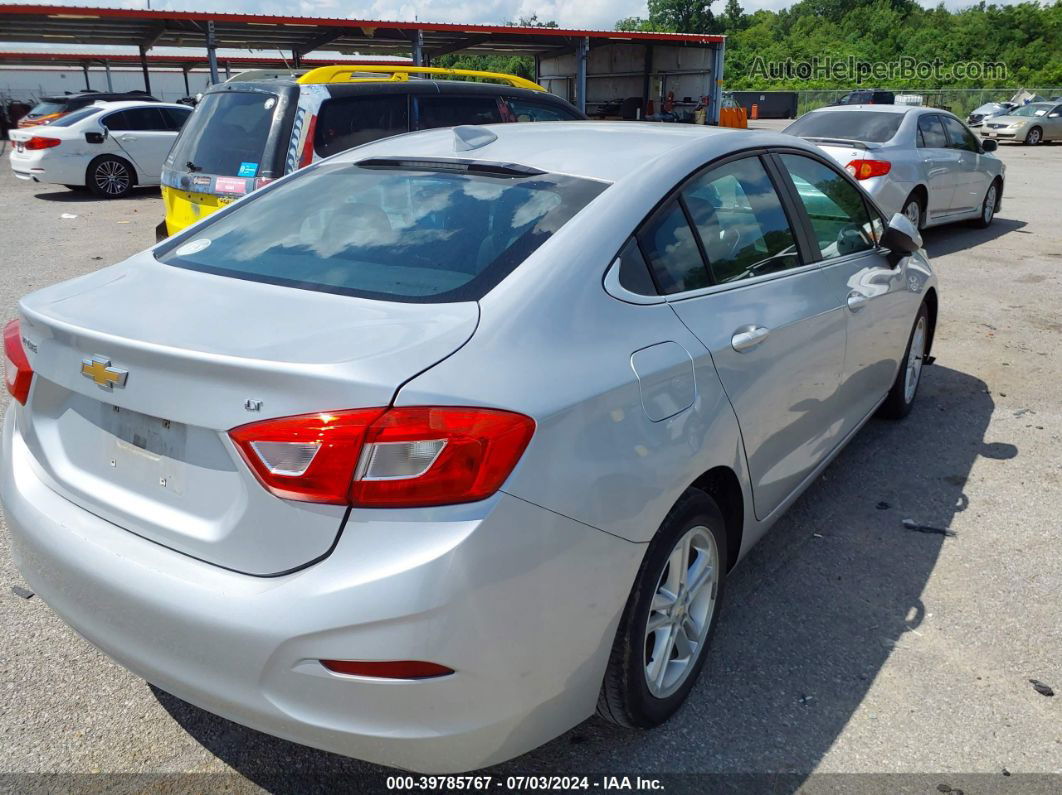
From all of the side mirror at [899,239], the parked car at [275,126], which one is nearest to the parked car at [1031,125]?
the parked car at [275,126]

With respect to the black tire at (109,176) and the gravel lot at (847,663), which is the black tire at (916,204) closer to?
the gravel lot at (847,663)

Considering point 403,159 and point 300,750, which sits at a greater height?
point 403,159

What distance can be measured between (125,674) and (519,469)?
1751 millimetres

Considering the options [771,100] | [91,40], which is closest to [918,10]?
[771,100]

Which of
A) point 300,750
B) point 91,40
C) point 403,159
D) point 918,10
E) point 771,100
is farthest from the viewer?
point 918,10

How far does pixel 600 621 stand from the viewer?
2133mm

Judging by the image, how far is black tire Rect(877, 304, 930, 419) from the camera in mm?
4734

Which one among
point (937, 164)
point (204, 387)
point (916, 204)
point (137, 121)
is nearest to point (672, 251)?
point (204, 387)

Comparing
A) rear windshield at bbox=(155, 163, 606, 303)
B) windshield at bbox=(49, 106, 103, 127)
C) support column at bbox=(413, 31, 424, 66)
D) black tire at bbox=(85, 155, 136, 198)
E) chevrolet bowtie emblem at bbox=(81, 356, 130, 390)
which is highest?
support column at bbox=(413, 31, 424, 66)

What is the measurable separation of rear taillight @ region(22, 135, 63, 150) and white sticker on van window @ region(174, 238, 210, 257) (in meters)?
14.5

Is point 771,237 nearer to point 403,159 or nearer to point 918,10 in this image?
point 403,159

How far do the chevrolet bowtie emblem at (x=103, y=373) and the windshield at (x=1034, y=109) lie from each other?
3491 centimetres

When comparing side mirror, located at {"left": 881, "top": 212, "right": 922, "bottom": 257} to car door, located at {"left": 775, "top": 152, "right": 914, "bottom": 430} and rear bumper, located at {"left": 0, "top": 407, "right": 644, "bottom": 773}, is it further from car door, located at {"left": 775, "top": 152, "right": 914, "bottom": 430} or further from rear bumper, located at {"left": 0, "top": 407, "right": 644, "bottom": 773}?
rear bumper, located at {"left": 0, "top": 407, "right": 644, "bottom": 773}

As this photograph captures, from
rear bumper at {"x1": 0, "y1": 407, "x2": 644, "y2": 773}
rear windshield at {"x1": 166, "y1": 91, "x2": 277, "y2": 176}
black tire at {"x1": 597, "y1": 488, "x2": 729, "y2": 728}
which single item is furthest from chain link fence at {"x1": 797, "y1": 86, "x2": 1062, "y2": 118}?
rear bumper at {"x1": 0, "y1": 407, "x2": 644, "y2": 773}
